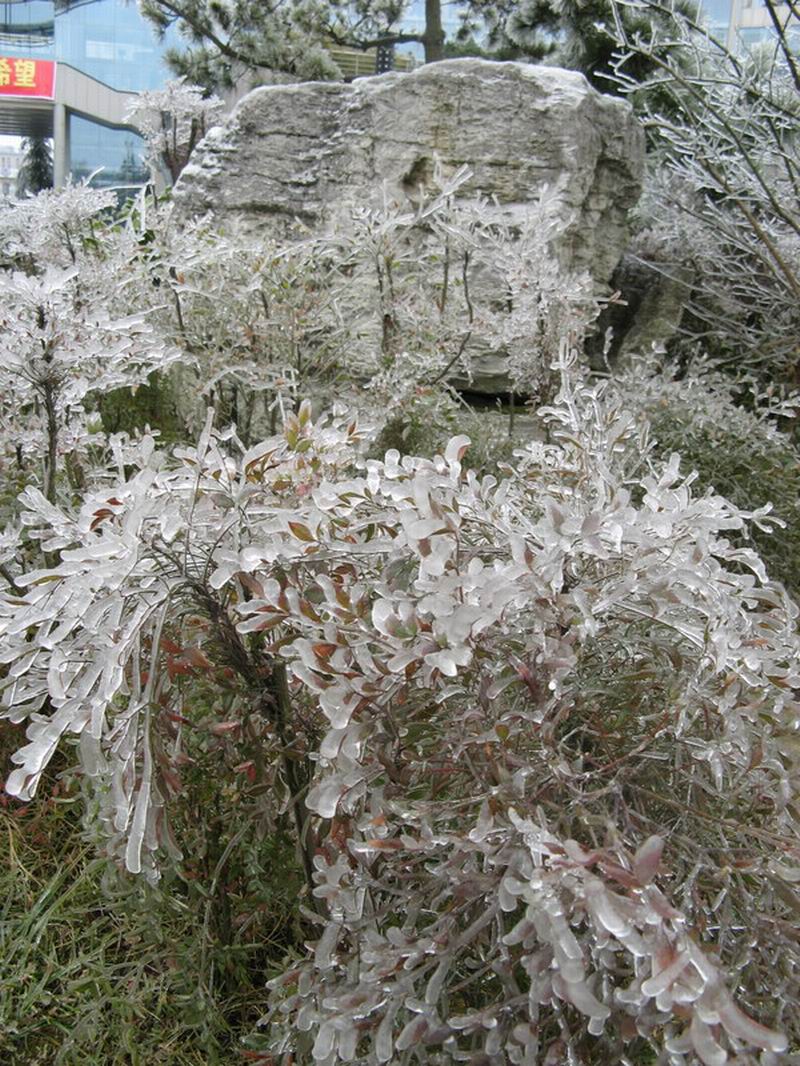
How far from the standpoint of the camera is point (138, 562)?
3.74 ft

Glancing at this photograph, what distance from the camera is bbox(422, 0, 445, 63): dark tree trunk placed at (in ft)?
29.2

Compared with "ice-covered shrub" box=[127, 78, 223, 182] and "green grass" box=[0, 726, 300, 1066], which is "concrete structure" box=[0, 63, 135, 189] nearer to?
"ice-covered shrub" box=[127, 78, 223, 182]

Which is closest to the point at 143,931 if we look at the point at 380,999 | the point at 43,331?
the point at 380,999

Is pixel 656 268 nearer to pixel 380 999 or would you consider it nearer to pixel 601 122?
pixel 601 122

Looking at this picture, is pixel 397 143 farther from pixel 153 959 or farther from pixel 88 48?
pixel 88 48

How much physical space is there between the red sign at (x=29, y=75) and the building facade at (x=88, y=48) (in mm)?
80

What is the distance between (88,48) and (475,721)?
43.9 ft

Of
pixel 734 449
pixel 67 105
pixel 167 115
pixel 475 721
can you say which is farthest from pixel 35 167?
pixel 475 721

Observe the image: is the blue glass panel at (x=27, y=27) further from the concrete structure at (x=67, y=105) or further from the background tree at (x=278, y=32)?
the background tree at (x=278, y=32)

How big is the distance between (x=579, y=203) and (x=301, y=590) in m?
3.32

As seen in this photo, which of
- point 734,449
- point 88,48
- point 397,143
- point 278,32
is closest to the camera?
point 734,449

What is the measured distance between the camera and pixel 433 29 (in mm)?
8922

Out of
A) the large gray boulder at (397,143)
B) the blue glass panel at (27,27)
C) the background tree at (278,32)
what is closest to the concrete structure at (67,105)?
the blue glass panel at (27,27)

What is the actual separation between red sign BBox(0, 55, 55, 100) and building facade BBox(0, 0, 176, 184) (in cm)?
8
